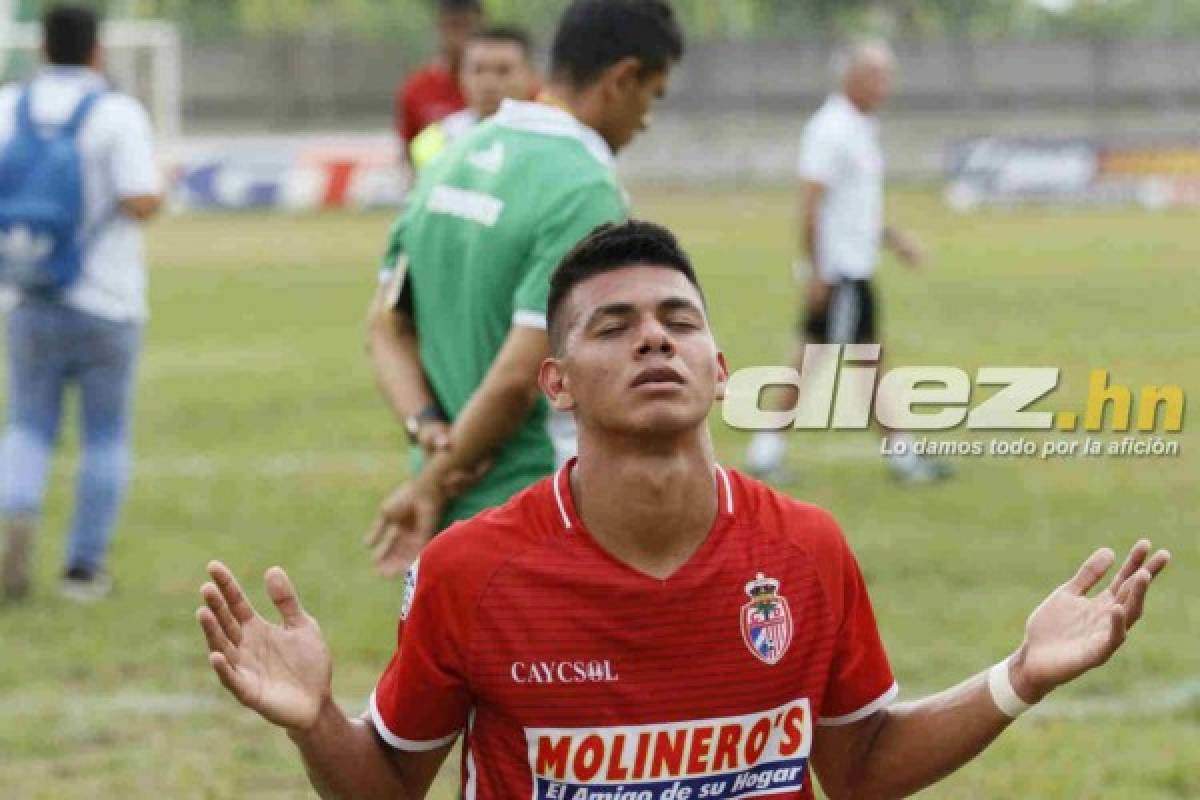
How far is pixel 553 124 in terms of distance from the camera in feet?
17.8

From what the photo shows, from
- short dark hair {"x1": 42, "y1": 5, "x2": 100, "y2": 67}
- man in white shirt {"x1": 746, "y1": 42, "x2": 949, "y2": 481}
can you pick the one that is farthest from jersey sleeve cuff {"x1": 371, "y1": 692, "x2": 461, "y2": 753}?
man in white shirt {"x1": 746, "y1": 42, "x2": 949, "y2": 481}

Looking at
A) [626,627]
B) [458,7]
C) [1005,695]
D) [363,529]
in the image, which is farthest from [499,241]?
[458,7]

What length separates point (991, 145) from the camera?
1713 inches

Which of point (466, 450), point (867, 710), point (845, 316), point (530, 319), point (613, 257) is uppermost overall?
point (613, 257)

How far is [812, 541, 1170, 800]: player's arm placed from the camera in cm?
382

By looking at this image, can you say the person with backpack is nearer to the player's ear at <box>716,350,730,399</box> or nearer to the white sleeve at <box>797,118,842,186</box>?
the white sleeve at <box>797,118,842,186</box>

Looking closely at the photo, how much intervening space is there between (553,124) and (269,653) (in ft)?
6.72

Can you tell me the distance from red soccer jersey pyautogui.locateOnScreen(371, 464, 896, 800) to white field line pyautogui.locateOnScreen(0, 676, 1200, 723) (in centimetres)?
373

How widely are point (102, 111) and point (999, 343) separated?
39.8ft

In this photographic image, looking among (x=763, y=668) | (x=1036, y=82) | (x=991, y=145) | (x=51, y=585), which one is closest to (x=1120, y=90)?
(x=1036, y=82)

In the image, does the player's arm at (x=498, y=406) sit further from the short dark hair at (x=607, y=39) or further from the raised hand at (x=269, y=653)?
the raised hand at (x=269, y=653)

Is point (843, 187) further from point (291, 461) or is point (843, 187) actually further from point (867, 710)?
point (867, 710)

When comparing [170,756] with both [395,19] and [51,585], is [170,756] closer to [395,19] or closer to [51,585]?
[51,585]

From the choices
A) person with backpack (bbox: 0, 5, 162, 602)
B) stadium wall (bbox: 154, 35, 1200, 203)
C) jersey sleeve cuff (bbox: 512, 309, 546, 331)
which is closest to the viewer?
jersey sleeve cuff (bbox: 512, 309, 546, 331)
